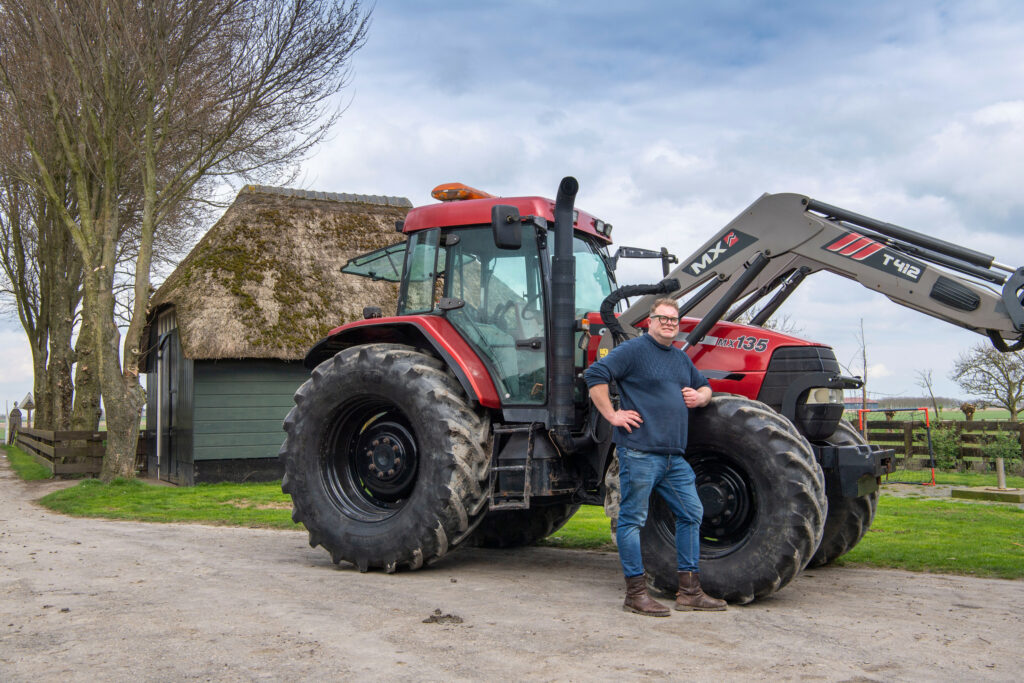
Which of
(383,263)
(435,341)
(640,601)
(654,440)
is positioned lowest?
(640,601)

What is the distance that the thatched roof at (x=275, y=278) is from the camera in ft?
50.5

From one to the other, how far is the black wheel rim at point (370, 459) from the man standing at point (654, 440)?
6.76ft

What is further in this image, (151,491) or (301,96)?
(301,96)

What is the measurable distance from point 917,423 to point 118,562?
16968 millimetres

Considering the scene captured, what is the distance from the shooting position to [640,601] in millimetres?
5375

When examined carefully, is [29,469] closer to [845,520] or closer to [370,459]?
[370,459]

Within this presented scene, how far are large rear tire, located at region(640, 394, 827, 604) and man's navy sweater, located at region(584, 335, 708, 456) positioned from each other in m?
0.31

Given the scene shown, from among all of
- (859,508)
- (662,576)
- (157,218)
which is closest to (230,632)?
(662,576)

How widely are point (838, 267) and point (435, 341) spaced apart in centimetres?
297

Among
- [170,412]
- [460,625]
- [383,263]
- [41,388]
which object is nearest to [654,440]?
[460,625]

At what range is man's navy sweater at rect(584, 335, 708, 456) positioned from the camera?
18.0 ft

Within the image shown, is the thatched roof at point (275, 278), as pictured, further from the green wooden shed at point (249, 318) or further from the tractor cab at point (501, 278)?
the tractor cab at point (501, 278)

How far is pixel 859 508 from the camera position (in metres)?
6.76

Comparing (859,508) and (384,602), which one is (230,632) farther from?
(859,508)
